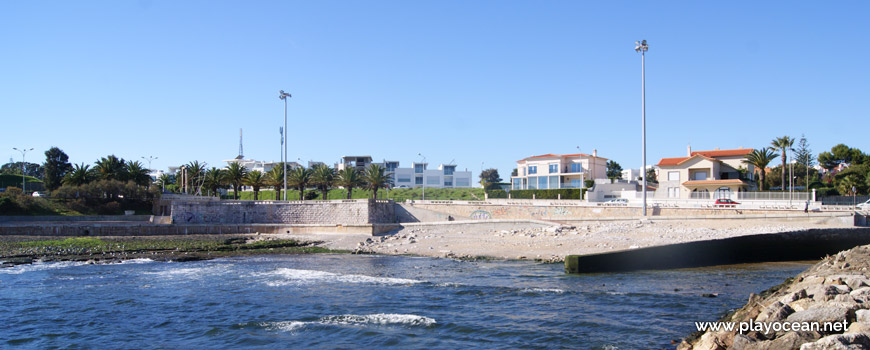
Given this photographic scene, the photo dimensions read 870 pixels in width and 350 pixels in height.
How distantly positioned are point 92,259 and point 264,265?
1144cm

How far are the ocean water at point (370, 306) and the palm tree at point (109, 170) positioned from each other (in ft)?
136

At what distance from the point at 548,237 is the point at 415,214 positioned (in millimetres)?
21631

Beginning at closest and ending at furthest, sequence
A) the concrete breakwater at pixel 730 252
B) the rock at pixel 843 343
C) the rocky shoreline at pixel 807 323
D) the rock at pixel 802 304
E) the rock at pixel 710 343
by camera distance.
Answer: the rock at pixel 843 343 → the rocky shoreline at pixel 807 323 → the rock at pixel 710 343 → the rock at pixel 802 304 → the concrete breakwater at pixel 730 252

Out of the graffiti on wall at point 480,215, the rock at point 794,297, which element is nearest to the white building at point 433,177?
the graffiti on wall at point 480,215

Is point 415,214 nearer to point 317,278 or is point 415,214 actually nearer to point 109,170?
point 317,278

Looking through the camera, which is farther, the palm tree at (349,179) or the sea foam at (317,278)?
the palm tree at (349,179)

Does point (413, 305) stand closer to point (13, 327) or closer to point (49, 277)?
point (13, 327)

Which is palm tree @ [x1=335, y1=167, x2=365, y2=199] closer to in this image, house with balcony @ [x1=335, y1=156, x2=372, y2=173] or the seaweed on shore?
the seaweed on shore

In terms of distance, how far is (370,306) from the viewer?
1909cm

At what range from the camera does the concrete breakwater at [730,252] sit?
25.0 meters

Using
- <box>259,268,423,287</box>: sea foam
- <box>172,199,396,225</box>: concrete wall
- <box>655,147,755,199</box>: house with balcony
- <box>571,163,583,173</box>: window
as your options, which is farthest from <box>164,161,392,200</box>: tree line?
<box>259,268,423,287</box>: sea foam

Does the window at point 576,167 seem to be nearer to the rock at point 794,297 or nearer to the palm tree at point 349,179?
the palm tree at point 349,179

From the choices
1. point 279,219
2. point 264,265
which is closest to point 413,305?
point 264,265

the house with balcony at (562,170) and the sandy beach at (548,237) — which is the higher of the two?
the house with balcony at (562,170)
